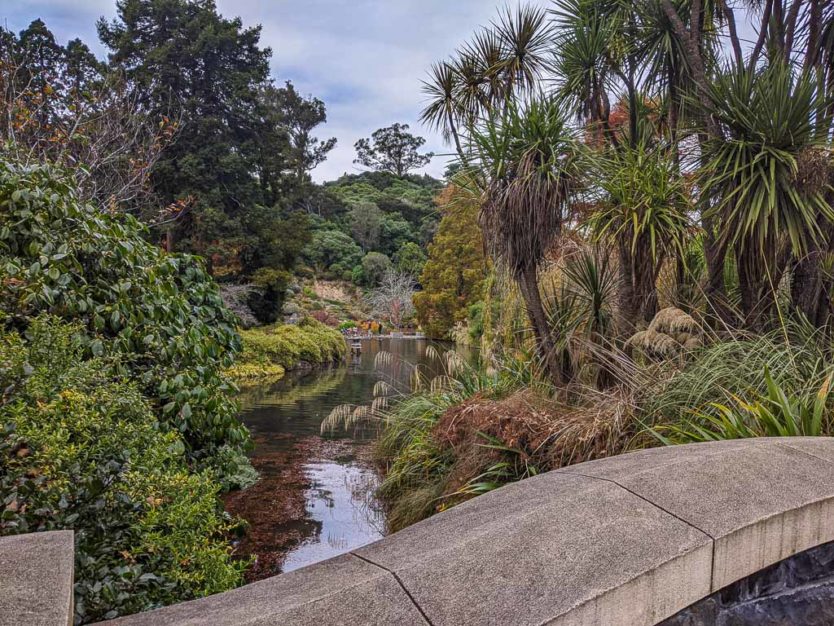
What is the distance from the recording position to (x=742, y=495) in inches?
69.9

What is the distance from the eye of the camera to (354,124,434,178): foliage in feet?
215

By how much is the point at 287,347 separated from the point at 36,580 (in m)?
18.7

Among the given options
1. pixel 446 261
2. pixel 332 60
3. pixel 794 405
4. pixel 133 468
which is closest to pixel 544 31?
pixel 794 405

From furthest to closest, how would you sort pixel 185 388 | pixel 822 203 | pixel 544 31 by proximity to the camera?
pixel 544 31, pixel 822 203, pixel 185 388

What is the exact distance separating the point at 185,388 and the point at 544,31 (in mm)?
6729

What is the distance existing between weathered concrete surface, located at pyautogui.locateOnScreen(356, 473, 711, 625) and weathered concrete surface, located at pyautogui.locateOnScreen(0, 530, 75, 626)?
671 mm

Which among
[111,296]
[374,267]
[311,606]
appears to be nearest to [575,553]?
[311,606]

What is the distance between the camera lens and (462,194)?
22.2 ft

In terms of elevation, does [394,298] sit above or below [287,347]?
above

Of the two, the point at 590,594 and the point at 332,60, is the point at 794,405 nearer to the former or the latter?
the point at 590,594

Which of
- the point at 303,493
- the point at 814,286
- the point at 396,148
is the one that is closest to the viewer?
the point at 814,286

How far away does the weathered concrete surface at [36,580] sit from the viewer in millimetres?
1113

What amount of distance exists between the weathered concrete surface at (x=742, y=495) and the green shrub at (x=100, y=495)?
55.8 inches

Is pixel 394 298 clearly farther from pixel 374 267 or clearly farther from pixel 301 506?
pixel 301 506
